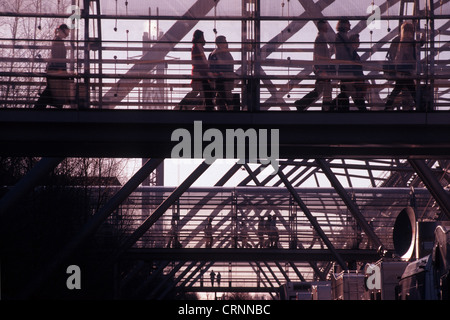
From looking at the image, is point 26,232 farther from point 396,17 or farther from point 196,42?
point 396,17

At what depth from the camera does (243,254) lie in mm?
55281

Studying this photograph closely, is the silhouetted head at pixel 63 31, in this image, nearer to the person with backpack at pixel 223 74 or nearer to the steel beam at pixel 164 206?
the person with backpack at pixel 223 74

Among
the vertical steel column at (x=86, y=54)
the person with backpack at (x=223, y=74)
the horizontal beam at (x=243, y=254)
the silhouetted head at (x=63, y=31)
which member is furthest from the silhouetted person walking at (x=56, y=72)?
the horizontal beam at (x=243, y=254)

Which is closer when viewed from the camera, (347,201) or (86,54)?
(86,54)

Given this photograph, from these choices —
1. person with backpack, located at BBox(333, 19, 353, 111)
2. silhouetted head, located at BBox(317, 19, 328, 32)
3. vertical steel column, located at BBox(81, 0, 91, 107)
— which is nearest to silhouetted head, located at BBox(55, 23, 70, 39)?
vertical steel column, located at BBox(81, 0, 91, 107)

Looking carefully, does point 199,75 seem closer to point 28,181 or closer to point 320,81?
point 320,81

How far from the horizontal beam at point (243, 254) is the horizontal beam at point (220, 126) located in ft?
91.5

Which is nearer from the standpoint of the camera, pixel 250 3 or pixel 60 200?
pixel 250 3

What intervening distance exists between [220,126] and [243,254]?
29115 mm

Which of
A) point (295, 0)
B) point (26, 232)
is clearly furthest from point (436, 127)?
point (26, 232)

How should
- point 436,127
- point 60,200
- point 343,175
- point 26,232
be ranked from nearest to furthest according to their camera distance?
point 436,127 → point 26,232 → point 60,200 → point 343,175

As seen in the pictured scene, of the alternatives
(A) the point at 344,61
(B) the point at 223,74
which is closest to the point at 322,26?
(A) the point at 344,61

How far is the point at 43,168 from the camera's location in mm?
32562
